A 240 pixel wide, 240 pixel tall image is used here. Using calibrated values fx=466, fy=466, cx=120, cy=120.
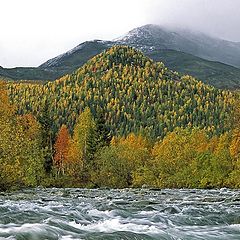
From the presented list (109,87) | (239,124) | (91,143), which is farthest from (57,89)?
(239,124)

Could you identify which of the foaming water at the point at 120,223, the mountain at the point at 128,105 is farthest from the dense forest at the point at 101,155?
the mountain at the point at 128,105

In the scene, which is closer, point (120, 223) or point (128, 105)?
Result: point (120, 223)

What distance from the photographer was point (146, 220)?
21.9 m

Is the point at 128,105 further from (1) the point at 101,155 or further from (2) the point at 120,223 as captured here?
(2) the point at 120,223

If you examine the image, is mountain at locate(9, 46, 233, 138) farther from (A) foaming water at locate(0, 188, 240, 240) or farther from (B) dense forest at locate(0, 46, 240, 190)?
(A) foaming water at locate(0, 188, 240, 240)

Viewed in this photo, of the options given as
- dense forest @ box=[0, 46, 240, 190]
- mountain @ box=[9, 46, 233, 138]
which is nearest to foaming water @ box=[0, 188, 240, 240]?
dense forest @ box=[0, 46, 240, 190]

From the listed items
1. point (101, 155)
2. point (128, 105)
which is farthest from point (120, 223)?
point (128, 105)

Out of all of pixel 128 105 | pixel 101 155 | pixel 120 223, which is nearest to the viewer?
pixel 120 223

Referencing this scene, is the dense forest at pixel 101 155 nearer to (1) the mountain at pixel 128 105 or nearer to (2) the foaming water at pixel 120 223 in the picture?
(2) the foaming water at pixel 120 223

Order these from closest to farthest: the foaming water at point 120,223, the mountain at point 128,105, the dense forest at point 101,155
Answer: the foaming water at point 120,223
the dense forest at point 101,155
the mountain at point 128,105

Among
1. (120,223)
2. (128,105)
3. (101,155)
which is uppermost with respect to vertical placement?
(120,223)

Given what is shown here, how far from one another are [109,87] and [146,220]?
171m

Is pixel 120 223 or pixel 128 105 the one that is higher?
pixel 120 223

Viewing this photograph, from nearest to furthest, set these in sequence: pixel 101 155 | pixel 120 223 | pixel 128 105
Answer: pixel 120 223
pixel 101 155
pixel 128 105
